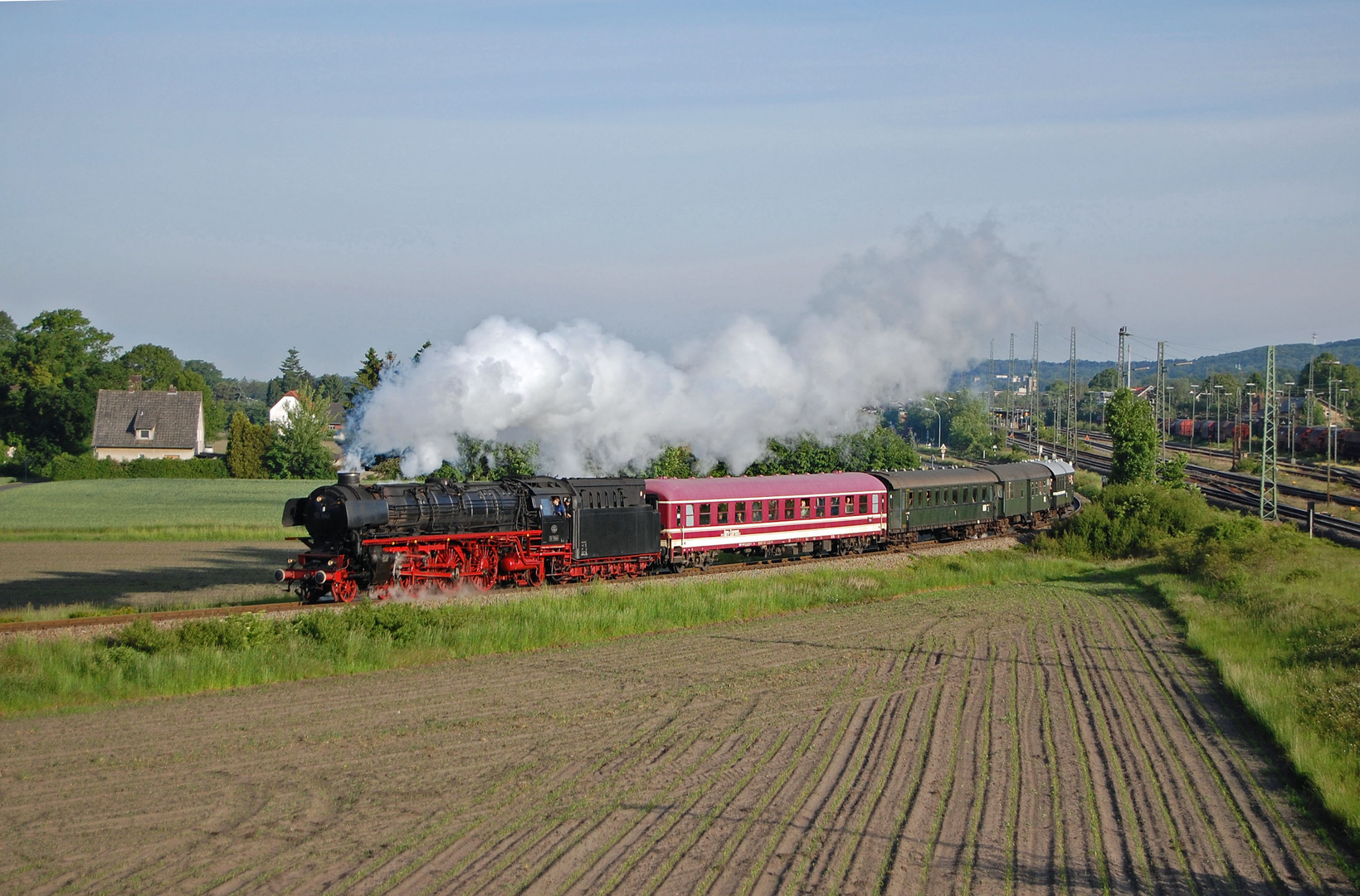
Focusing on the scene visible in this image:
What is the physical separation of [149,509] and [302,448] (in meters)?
21.0

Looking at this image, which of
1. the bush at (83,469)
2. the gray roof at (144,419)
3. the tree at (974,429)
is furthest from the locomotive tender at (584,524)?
the gray roof at (144,419)

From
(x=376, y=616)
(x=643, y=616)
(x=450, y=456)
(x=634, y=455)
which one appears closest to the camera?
(x=376, y=616)

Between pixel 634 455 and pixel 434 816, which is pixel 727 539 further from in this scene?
pixel 434 816

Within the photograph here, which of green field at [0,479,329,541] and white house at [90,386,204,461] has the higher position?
white house at [90,386,204,461]

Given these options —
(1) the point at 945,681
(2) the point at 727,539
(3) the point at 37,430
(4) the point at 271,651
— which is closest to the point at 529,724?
(4) the point at 271,651

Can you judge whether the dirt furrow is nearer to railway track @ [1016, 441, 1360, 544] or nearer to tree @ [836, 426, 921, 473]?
tree @ [836, 426, 921, 473]

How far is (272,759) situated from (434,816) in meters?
3.50

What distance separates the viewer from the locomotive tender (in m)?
25.8

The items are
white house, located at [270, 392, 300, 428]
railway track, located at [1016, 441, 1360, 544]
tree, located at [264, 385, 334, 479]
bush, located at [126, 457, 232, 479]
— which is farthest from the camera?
white house, located at [270, 392, 300, 428]

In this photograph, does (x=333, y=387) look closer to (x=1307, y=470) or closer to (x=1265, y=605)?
(x=1307, y=470)

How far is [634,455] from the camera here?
1471 inches

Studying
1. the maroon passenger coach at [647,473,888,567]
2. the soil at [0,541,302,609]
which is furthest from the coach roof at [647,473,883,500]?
the soil at [0,541,302,609]

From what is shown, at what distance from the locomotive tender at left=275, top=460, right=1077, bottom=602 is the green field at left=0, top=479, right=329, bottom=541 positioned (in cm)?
2328

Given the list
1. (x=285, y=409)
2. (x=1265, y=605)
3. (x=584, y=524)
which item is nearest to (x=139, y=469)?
(x=285, y=409)
